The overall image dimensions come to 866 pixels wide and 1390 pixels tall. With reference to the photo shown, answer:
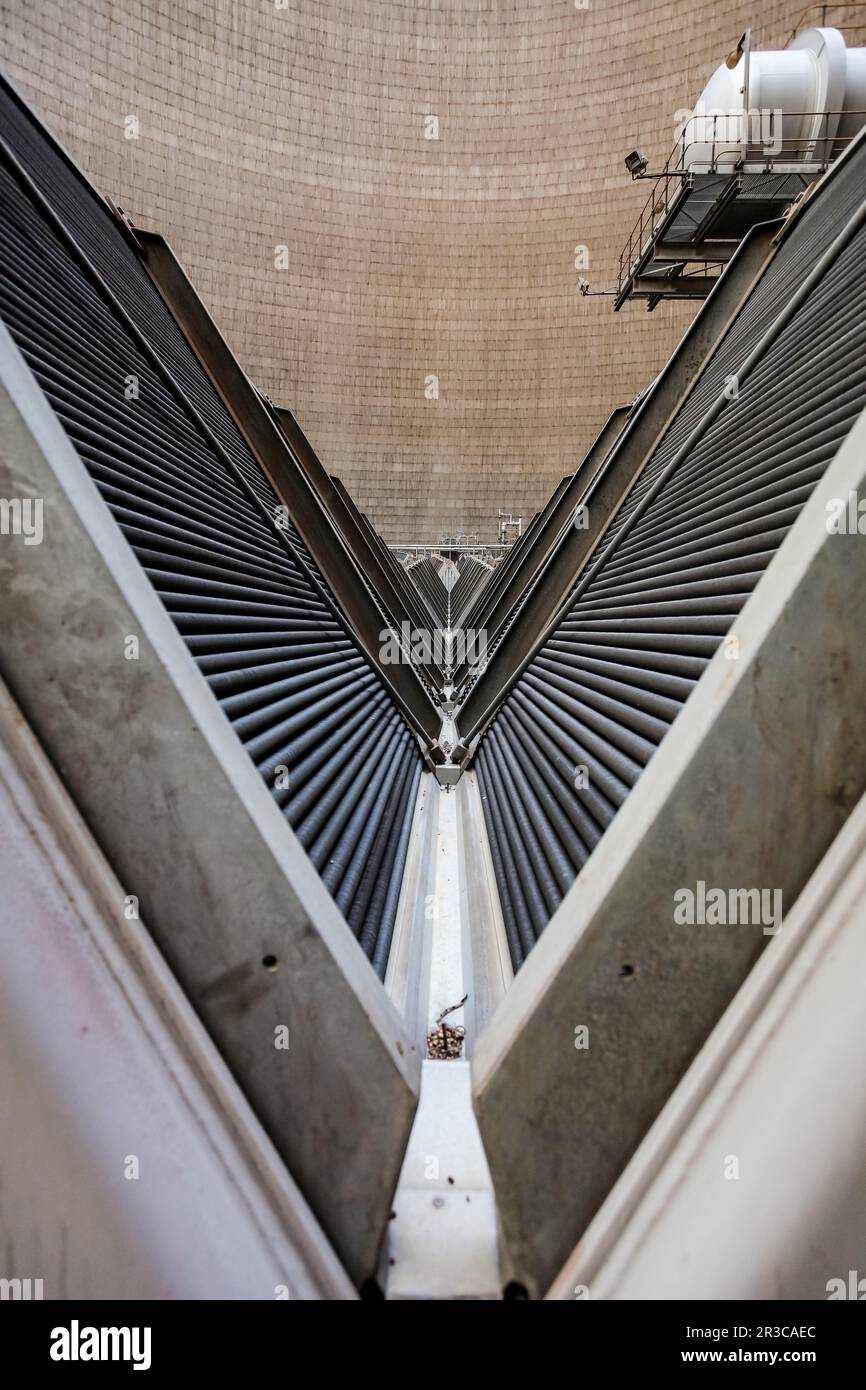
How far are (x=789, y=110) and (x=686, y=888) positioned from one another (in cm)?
670

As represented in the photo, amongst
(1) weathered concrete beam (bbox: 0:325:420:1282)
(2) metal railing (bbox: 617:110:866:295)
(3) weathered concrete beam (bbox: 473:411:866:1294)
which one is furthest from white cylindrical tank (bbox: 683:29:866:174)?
(1) weathered concrete beam (bbox: 0:325:420:1282)

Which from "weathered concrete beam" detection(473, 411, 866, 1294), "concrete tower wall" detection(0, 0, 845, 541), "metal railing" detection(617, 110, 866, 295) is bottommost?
"weathered concrete beam" detection(473, 411, 866, 1294)

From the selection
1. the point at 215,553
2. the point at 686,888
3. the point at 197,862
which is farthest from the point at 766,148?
the point at 197,862

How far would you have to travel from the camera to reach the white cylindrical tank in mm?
5453

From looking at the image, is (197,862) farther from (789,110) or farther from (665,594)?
(789,110)

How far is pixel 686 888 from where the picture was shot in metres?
0.96

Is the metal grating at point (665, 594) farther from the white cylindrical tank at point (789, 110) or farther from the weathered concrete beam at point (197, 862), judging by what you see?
the white cylindrical tank at point (789, 110)

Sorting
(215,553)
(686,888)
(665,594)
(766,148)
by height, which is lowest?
(686,888)

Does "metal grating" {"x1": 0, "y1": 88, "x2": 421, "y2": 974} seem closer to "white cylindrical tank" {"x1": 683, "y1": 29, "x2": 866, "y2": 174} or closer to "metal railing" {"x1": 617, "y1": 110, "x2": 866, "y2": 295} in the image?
"metal railing" {"x1": 617, "y1": 110, "x2": 866, "y2": 295}

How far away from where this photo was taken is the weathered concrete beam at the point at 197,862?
37.2 inches

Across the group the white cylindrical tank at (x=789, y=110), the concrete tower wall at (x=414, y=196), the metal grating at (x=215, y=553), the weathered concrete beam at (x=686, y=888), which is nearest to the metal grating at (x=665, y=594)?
the metal grating at (x=215, y=553)

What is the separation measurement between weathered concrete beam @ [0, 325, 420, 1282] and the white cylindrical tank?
239 inches

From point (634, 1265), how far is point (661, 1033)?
23 centimetres

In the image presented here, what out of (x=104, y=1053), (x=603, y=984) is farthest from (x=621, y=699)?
(x=104, y=1053)
